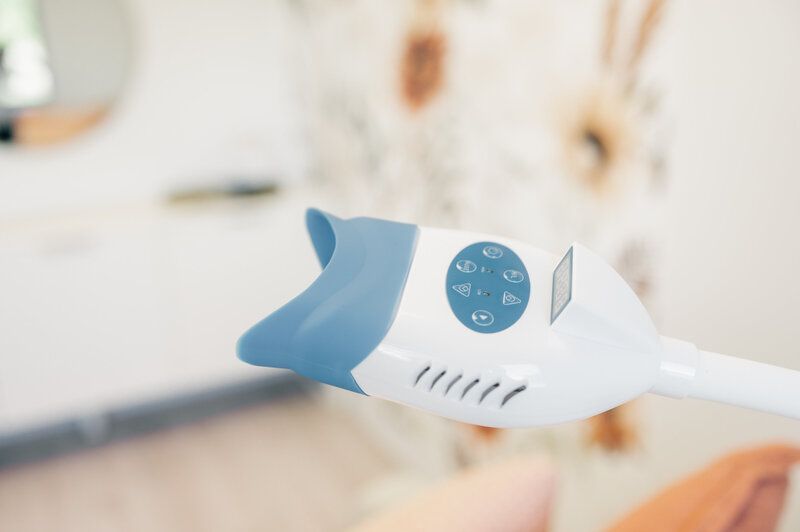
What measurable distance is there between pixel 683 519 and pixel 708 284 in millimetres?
527

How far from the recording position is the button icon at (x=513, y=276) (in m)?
0.54

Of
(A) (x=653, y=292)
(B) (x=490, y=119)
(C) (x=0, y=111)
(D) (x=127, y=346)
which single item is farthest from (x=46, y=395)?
(A) (x=653, y=292)

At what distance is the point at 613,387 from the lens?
0.52 meters

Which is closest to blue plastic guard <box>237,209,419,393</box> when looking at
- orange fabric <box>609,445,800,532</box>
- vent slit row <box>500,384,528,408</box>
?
vent slit row <box>500,384,528,408</box>

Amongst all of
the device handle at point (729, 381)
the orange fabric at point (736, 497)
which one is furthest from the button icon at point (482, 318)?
the orange fabric at point (736, 497)

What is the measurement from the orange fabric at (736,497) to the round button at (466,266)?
424mm

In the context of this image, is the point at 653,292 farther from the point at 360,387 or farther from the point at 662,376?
the point at 360,387

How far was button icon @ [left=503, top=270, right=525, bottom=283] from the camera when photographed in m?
0.54

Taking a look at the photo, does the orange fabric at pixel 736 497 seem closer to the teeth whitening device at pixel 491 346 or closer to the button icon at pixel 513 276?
the teeth whitening device at pixel 491 346

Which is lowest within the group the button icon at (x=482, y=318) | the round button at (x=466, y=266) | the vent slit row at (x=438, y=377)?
the vent slit row at (x=438, y=377)

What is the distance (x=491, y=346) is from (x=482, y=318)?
0.9 inches

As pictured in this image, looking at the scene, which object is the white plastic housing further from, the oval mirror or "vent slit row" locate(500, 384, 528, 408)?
→ the oval mirror

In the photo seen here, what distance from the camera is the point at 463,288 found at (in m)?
0.53

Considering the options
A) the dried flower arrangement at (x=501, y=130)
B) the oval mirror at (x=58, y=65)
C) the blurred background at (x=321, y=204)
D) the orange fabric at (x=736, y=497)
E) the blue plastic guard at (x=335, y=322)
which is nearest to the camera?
the blue plastic guard at (x=335, y=322)
